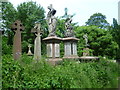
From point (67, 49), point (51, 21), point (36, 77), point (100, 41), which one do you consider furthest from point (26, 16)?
point (36, 77)

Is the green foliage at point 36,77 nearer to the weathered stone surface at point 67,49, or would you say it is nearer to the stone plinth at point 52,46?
the stone plinth at point 52,46

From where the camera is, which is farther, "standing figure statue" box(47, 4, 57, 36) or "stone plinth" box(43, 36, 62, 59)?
"standing figure statue" box(47, 4, 57, 36)

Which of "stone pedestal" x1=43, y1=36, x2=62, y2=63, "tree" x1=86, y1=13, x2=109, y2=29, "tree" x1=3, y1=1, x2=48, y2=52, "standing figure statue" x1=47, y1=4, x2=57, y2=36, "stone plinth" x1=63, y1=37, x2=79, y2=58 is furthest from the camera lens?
"tree" x1=86, y1=13, x2=109, y2=29

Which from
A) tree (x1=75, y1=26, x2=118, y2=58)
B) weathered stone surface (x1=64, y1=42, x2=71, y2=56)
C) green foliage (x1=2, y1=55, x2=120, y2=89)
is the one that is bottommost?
green foliage (x1=2, y1=55, x2=120, y2=89)

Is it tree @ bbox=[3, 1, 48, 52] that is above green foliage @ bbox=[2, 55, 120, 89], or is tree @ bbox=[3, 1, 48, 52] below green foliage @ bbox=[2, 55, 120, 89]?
above

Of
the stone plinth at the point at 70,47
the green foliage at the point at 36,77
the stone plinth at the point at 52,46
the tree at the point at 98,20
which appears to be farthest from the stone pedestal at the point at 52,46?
the tree at the point at 98,20

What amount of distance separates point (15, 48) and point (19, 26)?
3.99ft

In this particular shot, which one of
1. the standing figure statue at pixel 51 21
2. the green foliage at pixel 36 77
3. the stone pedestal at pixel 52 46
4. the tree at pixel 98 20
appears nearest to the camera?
the green foliage at pixel 36 77

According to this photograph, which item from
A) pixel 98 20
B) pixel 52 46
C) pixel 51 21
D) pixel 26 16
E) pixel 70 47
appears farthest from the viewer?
pixel 98 20

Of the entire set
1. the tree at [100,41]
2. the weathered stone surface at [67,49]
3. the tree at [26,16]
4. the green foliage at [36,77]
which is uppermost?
the tree at [26,16]

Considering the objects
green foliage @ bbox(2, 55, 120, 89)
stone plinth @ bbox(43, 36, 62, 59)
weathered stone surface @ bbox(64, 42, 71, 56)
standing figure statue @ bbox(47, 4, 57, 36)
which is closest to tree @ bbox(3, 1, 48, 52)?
weathered stone surface @ bbox(64, 42, 71, 56)

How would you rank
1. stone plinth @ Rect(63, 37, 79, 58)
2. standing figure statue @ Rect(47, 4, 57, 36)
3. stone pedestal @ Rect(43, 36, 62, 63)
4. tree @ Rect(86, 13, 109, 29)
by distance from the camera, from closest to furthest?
stone pedestal @ Rect(43, 36, 62, 63)
standing figure statue @ Rect(47, 4, 57, 36)
stone plinth @ Rect(63, 37, 79, 58)
tree @ Rect(86, 13, 109, 29)

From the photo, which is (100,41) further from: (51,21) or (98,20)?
(51,21)

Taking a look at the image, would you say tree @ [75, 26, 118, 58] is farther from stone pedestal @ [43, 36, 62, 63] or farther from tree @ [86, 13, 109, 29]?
stone pedestal @ [43, 36, 62, 63]
